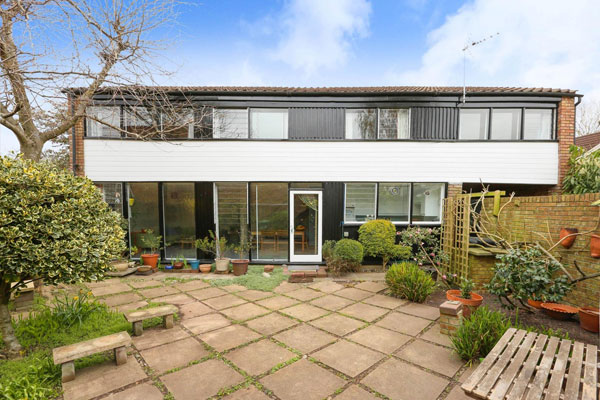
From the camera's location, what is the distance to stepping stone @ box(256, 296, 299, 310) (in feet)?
17.1

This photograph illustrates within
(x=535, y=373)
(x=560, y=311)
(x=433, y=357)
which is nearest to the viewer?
(x=535, y=373)

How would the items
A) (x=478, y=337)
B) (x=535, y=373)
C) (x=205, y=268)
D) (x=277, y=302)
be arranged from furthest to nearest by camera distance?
1. (x=205, y=268)
2. (x=277, y=302)
3. (x=478, y=337)
4. (x=535, y=373)

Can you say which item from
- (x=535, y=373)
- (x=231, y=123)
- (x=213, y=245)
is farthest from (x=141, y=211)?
(x=535, y=373)

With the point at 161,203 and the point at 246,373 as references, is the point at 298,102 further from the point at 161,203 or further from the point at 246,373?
the point at 246,373

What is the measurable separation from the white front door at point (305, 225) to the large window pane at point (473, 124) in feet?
15.9

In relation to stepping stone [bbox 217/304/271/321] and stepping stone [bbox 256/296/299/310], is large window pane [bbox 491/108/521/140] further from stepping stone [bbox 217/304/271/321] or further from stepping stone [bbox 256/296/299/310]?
stepping stone [bbox 217/304/271/321]

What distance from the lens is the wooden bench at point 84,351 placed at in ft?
9.59

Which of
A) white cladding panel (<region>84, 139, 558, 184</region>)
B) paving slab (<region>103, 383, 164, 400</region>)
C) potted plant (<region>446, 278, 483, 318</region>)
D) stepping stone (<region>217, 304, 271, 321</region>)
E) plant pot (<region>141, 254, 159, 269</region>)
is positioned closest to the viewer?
paving slab (<region>103, 383, 164, 400</region>)

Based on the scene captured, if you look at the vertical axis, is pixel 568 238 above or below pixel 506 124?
below

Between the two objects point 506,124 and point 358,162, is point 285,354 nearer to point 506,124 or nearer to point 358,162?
point 358,162

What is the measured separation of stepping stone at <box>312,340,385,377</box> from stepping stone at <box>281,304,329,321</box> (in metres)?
1.01

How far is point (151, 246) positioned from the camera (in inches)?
324

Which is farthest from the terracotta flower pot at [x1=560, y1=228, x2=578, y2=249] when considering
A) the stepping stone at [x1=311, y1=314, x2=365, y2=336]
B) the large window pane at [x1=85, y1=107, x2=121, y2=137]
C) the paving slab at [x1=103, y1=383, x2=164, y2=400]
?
the large window pane at [x1=85, y1=107, x2=121, y2=137]

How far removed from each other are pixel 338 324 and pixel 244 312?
1.69m
